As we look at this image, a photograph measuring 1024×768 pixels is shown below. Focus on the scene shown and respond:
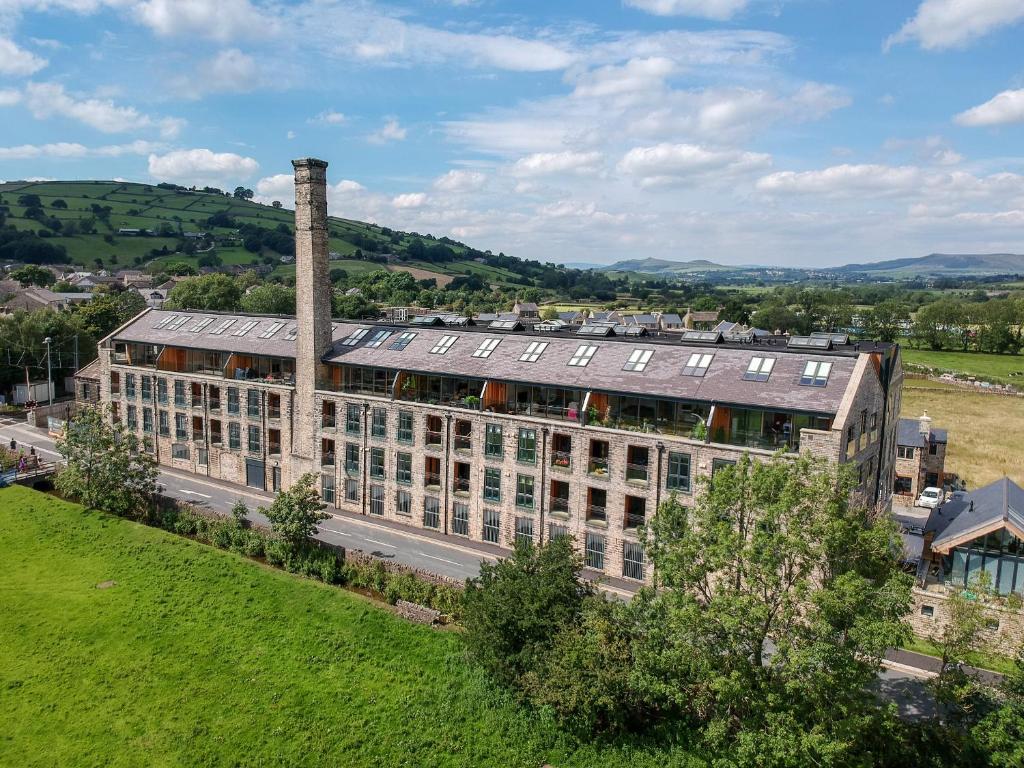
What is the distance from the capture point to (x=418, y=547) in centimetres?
4431

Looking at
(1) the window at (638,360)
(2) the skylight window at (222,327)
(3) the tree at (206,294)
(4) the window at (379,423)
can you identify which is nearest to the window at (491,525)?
(4) the window at (379,423)

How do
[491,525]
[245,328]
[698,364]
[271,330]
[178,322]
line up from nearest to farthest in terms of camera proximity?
[698,364]
[491,525]
[271,330]
[245,328]
[178,322]

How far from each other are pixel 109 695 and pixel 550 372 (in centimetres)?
2776

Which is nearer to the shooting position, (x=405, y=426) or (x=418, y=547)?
(x=418, y=547)

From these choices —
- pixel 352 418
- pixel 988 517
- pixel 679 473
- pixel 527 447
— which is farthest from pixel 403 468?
pixel 988 517

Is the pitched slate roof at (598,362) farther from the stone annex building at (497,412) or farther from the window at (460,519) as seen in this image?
the window at (460,519)

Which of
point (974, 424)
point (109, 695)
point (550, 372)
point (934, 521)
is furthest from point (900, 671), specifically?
point (974, 424)

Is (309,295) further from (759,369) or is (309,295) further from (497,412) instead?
(759,369)

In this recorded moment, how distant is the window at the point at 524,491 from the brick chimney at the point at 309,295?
17601 mm

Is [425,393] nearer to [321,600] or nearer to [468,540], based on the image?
[468,540]

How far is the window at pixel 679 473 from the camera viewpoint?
37.4 m

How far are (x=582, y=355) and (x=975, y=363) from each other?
417 feet

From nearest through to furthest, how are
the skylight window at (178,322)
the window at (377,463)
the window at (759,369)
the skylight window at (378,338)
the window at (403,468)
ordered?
1. the window at (759,369)
2. the window at (403,468)
3. the window at (377,463)
4. the skylight window at (378,338)
5. the skylight window at (178,322)

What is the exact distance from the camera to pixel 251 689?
31.6m
